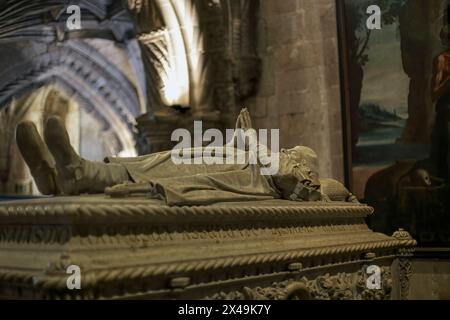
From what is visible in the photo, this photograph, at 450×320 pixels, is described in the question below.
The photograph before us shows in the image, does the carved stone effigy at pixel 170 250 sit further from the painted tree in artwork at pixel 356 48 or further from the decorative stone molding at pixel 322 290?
the painted tree in artwork at pixel 356 48

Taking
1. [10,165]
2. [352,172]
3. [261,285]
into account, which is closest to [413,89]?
[352,172]

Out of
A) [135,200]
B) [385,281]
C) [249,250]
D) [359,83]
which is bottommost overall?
[385,281]

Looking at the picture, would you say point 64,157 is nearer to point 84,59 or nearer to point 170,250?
point 170,250

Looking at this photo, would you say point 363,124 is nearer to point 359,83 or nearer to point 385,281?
point 359,83

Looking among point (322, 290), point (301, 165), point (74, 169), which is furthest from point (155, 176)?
point (322, 290)

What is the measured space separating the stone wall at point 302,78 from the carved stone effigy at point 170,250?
249cm

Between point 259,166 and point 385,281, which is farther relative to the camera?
point 385,281

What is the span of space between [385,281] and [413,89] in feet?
7.05

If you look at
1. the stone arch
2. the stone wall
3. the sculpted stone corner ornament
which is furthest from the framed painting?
the stone arch

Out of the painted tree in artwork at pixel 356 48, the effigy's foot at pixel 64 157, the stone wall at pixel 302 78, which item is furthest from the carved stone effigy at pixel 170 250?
the stone wall at pixel 302 78

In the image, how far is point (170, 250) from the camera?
7.63ft

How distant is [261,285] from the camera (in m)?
2.71
